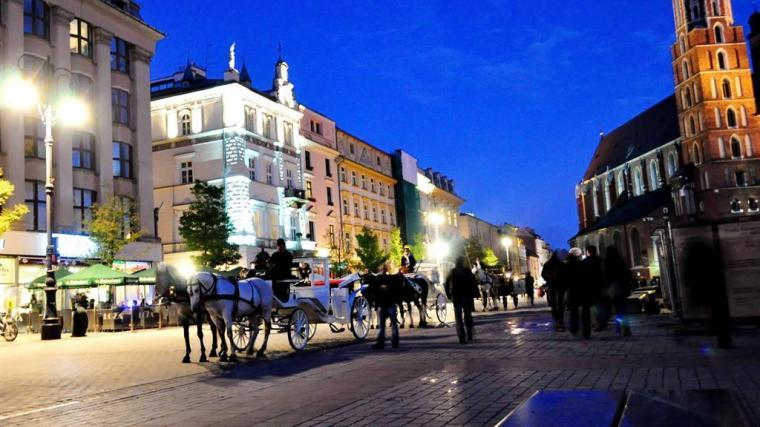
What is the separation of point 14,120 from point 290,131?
26337 mm

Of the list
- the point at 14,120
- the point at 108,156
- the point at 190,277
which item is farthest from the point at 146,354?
the point at 108,156

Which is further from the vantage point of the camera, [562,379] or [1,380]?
[1,380]

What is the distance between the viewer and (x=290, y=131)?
58.2 m

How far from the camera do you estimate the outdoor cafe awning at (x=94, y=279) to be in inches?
1118

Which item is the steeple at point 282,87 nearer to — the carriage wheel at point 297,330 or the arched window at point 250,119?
the arched window at point 250,119

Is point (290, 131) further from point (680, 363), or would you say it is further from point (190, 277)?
point (680, 363)

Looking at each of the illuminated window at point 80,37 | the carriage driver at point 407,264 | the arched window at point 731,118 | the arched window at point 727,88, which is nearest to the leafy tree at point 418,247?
the arched window at point 731,118

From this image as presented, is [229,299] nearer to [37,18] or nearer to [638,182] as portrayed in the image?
[37,18]

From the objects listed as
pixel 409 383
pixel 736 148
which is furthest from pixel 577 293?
pixel 736 148

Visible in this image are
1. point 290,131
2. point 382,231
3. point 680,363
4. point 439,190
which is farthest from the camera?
point 439,190

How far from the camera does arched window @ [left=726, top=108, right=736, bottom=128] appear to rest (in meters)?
78.8

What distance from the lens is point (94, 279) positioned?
28.4m

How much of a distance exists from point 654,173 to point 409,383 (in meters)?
94.1

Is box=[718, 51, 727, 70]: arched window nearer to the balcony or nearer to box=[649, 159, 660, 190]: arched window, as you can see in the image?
box=[649, 159, 660, 190]: arched window
